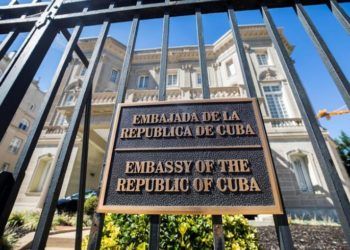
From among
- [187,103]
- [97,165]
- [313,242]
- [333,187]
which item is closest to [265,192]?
[333,187]

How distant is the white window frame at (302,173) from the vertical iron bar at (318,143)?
14.0 meters

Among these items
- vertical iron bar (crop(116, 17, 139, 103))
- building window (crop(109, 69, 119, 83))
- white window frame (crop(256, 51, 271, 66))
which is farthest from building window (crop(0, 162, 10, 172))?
Answer: white window frame (crop(256, 51, 271, 66))

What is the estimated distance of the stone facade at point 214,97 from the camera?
12.8m

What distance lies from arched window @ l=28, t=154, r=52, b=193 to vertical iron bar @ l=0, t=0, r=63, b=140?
15953mm

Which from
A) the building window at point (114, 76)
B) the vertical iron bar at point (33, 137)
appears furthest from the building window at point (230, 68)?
the vertical iron bar at point (33, 137)

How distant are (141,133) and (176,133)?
330 millimetres

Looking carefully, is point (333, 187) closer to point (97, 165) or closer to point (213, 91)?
point (213, 91)

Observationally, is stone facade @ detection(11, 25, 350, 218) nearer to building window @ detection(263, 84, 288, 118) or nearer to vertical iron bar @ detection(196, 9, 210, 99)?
building window @ detection(263, 84, 288, 118)

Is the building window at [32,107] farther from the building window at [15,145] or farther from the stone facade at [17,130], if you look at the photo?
the building window at [15,145]

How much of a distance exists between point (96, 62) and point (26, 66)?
69cm

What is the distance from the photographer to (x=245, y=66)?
5.53 ft

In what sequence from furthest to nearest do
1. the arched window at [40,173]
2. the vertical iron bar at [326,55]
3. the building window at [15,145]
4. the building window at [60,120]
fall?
the building window at [15,145] → the building window at [60,120] → the arched window at [40,173] → the vertical iron bar at [326,55]

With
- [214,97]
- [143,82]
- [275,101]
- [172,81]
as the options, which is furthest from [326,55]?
[143,82]

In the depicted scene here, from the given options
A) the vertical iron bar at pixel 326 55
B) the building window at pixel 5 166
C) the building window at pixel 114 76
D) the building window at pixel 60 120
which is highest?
the building window at pixel 114 76
